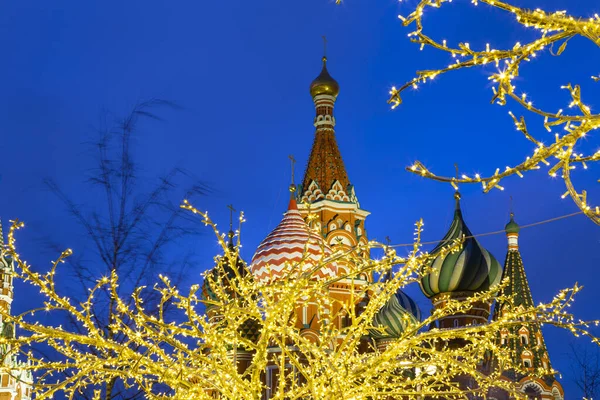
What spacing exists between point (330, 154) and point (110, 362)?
23701mm

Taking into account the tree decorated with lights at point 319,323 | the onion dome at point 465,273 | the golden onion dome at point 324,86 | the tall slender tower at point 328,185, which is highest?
the golden onion dome at point 324,86

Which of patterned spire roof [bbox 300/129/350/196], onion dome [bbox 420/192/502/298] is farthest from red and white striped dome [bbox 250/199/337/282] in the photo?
patterned spire roof [bbox 300/129/350/196]

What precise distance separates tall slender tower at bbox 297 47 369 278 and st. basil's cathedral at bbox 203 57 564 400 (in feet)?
0.12

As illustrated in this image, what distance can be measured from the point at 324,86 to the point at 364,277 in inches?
293

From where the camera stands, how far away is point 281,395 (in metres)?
5.71

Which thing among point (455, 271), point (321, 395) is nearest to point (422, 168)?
point (321, 395)

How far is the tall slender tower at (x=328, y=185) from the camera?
27453mm

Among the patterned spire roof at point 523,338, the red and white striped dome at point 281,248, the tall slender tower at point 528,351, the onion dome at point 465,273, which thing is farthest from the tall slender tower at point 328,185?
the tall slender tower at point 528,351

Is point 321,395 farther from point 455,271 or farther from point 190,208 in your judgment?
point 455,271

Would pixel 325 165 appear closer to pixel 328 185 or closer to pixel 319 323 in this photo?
pixel 328 185

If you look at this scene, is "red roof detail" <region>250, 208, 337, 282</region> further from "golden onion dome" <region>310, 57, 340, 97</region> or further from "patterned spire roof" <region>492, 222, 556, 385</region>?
"golden onion dome" <region>310, 57, 340, 97</region>

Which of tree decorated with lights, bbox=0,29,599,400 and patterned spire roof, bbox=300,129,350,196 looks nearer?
tree decorated with lights, bbox=0,29,599,400

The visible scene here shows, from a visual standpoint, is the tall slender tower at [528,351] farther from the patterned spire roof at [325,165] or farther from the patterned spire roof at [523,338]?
the patterned spire roof at [325,165]

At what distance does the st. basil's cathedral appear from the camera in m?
21.9
